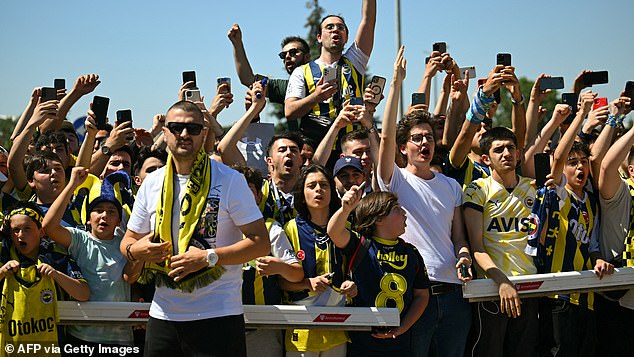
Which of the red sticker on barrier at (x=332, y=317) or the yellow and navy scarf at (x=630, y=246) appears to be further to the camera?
the yellow and navy scarf at (x=630, y=246)

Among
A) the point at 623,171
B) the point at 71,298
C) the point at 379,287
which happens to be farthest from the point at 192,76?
the point at 623,171

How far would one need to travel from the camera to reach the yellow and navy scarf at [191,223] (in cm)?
456

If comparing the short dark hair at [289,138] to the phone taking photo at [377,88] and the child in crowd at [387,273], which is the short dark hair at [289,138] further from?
the child in crowd at [387,273]

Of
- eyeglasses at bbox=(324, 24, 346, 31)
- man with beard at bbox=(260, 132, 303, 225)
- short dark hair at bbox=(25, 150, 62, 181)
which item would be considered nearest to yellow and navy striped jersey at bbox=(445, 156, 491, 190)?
man with beard at bbox=(260, 132, 303, 225)

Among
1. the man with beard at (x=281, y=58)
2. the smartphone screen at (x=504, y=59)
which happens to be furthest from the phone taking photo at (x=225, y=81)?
the smartphone screen at (x=504, y=59)

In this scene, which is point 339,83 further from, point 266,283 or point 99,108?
point 266,283

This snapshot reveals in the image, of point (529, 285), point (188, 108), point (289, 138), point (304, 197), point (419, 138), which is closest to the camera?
point (188, 108)

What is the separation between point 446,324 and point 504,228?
943mm

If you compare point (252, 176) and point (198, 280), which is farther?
point (252, 176)

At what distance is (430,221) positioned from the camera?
5973 mm

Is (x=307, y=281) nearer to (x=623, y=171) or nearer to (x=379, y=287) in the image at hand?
(x=379, y=287)

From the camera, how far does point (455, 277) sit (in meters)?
5.91

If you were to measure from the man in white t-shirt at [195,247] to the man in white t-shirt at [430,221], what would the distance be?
1567 millimetres

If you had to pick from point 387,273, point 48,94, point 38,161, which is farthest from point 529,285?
point 48,94
